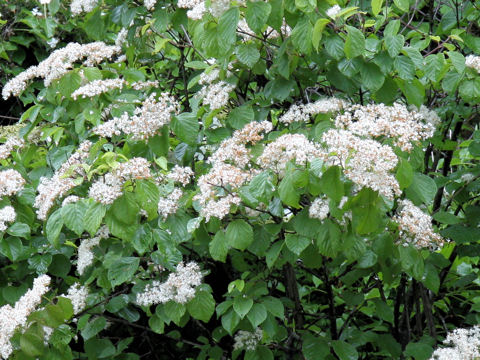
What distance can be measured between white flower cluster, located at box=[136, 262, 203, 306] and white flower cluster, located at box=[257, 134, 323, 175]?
555 millimetres

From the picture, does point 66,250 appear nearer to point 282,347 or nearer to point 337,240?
point 282,347

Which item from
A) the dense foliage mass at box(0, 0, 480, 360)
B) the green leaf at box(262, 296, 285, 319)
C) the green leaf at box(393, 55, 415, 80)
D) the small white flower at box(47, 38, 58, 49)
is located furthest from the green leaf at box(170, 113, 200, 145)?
the small white flower at box(47, 38, 58, 49)

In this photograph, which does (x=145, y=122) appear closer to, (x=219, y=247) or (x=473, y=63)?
(x=219, y=247)

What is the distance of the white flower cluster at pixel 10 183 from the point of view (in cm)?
270

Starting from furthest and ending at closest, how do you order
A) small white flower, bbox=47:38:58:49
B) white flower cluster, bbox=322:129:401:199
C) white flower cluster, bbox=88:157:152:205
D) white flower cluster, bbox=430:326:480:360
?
small white flower, bbox=47:38:58:49 < white flower cluster, bbox=430:326:480:360 < white flower cluster, bbox=88:157:152:205 < white flower cluster, bbox=322:129:401:199

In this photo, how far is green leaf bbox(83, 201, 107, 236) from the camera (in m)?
2.19

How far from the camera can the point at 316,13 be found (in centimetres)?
237

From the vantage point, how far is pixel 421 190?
233cm

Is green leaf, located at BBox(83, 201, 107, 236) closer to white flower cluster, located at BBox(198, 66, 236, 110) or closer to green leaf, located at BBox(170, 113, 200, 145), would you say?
green leaf, located at BBox(170, 113, 200, 145)

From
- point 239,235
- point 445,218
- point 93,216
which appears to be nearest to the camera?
point 93,216

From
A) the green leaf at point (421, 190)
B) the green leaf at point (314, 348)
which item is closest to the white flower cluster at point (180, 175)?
the green leaf at point (421, 190)

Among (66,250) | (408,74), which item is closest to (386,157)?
(408,74)

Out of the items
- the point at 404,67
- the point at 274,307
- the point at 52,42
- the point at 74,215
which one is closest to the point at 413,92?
the point at 404,67

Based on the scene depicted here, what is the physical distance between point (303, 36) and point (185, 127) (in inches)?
23.4
